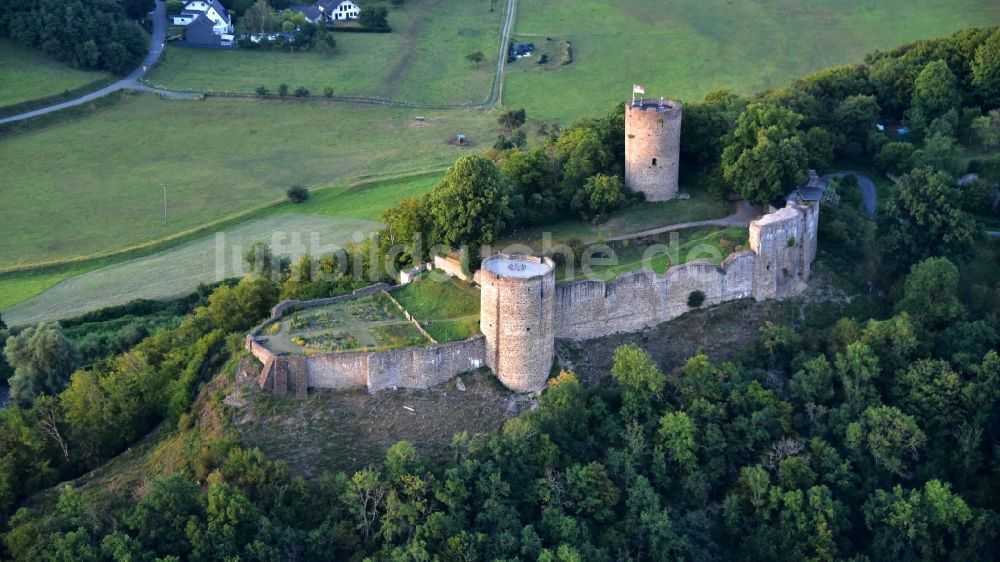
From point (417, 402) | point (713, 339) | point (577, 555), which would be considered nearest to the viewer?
point (577, 555)

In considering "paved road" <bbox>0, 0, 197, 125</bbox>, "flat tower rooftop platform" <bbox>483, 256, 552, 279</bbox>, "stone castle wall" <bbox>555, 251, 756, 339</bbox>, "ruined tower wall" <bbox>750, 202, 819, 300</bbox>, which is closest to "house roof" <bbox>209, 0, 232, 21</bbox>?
"paved road" <bbox>0, 0, 197, 125</bbox>

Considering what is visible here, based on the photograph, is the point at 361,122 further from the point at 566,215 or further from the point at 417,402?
the point at 417,402

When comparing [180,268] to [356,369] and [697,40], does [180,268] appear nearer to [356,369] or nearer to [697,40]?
[356,369]

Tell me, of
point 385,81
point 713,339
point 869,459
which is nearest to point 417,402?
point 713,339

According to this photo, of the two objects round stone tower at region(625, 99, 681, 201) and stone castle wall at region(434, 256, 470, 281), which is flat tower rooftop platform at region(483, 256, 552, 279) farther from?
round stone tower at region(625, 99, 681, 201)

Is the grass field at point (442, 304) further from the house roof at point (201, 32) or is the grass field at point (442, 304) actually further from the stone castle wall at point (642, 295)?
the house roof at point (201, 32)

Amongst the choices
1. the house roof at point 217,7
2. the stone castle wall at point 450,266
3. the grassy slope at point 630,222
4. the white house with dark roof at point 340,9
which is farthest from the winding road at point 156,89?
the stone castle wall at point 450,266
